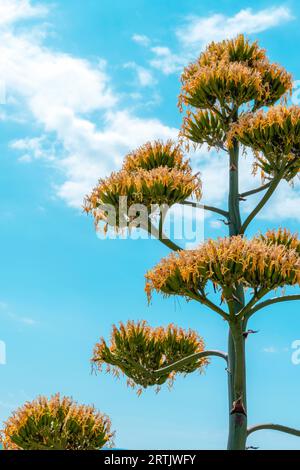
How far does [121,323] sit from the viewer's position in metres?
9.48

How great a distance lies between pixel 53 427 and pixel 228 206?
378cm

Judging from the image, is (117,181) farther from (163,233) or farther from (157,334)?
(157,334)

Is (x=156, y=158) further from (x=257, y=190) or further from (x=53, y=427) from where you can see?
(x=53, y=427)

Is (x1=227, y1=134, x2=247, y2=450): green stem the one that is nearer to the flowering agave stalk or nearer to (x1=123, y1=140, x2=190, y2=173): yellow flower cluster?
the flowering agave stalk

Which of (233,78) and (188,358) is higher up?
(233,78)

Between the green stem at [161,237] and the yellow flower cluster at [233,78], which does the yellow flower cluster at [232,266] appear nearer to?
the green stem at [161,237]

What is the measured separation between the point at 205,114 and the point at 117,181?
1.89 m

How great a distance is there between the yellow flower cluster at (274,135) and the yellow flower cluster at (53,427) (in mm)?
4169

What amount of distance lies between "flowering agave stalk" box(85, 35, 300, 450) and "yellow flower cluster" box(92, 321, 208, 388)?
0.6 inches

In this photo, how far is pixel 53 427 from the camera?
8773 mm

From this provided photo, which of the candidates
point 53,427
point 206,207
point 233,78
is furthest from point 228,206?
point 53,427

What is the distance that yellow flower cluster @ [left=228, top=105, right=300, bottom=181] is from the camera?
344 inches

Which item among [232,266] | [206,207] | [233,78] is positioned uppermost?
[233,78]

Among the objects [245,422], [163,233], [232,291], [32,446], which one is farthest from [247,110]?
[32,446]
